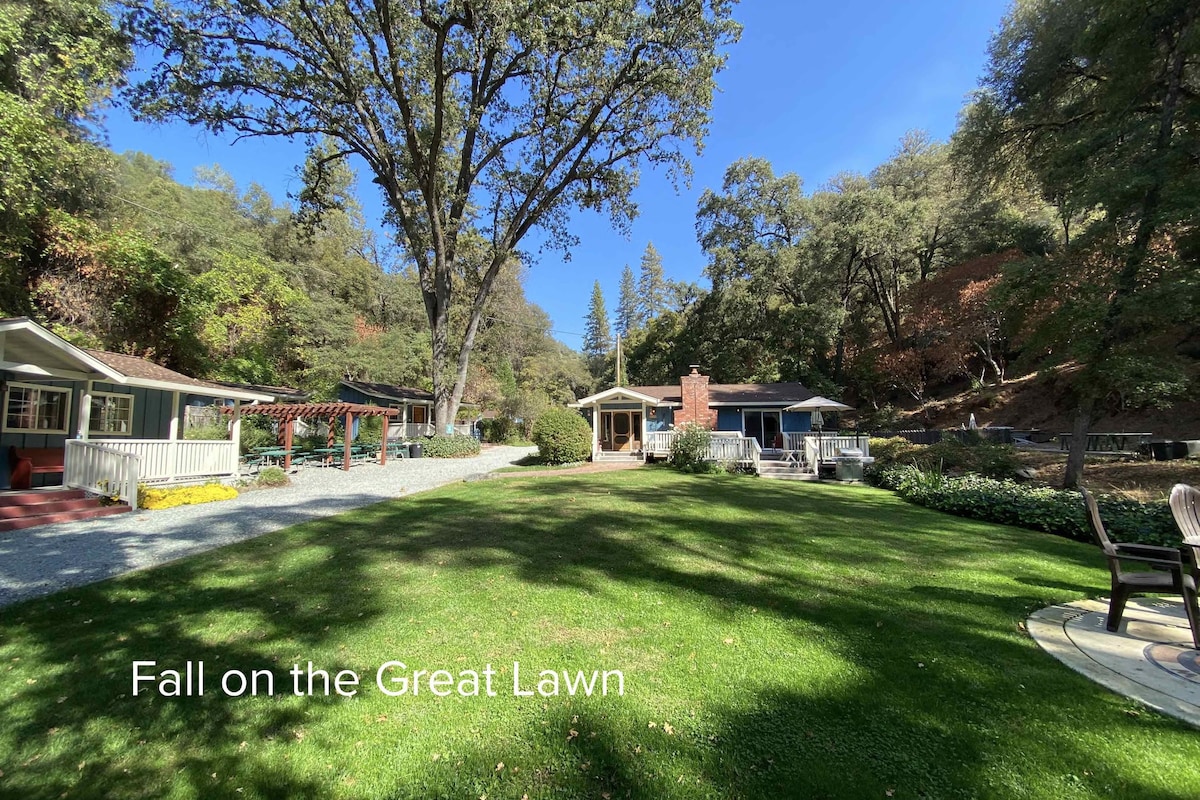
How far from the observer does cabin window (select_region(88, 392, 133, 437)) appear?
11.1 metres

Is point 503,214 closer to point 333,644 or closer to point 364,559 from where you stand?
point 364,559

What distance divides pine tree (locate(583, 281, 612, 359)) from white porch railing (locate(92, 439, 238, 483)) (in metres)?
50.7

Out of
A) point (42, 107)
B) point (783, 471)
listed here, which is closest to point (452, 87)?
point (42, 107)

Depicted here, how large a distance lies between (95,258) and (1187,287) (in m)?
28.8

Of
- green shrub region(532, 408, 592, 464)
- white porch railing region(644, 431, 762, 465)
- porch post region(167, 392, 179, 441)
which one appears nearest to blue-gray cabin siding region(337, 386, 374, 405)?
green shrub region(532, 408, 592, 464)

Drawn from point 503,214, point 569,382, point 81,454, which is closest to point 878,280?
point 503,214

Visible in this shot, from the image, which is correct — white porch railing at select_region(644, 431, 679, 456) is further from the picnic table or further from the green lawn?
the picnic table

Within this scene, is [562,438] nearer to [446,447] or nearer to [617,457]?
[617,457]

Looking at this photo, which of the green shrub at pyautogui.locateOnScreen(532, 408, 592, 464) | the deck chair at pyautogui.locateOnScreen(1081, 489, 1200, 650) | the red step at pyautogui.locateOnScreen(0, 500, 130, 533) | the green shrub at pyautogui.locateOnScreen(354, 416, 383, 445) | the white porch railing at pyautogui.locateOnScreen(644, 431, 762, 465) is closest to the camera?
the deck chair at pyautogui.locateOnScreen(1081, 489, 1200, 650)

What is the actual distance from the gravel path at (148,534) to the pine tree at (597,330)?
165 feet

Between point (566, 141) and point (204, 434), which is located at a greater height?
point (566, 141)

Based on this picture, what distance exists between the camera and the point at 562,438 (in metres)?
18.1

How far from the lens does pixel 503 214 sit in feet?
80.6

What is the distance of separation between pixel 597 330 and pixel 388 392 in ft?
124
